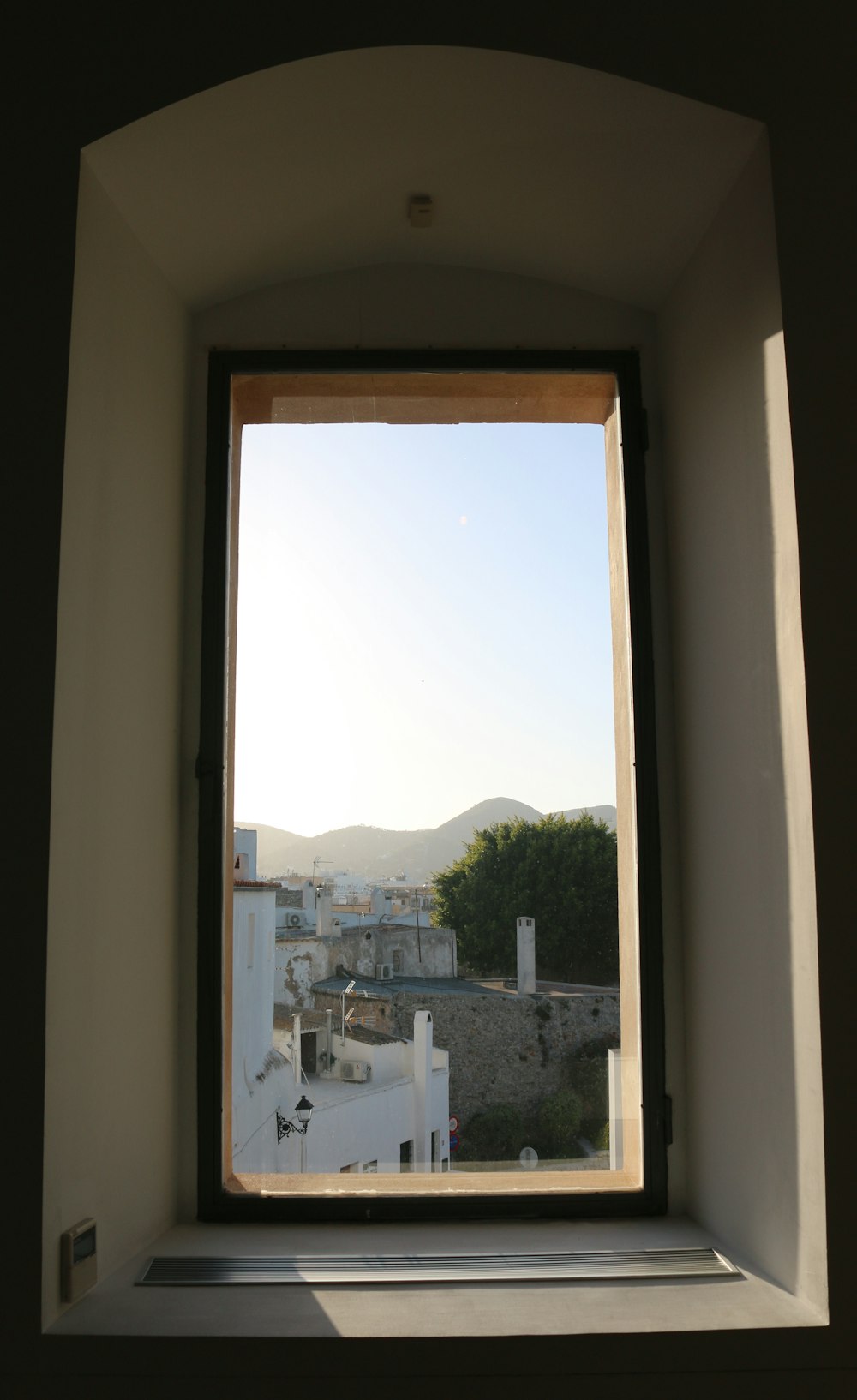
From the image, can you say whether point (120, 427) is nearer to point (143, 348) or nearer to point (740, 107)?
point (143, 348)

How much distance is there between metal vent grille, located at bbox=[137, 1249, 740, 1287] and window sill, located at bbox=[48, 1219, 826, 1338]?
2cm

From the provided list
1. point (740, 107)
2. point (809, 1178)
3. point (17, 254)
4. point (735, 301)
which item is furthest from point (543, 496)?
point (809, 1178)

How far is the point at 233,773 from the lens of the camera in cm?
222

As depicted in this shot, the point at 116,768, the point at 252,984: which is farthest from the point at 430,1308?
the point at 116,768

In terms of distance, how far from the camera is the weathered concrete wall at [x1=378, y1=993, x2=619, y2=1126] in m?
2.12

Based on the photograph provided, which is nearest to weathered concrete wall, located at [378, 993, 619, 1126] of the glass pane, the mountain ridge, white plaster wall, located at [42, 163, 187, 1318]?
the glass pane

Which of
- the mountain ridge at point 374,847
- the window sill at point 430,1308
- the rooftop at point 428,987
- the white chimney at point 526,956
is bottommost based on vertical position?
the window sill at point 430,1308

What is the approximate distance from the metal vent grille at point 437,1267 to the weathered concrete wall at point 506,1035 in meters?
0.33

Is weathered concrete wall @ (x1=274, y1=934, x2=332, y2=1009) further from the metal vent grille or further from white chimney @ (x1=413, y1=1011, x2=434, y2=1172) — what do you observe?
the metal vent grille

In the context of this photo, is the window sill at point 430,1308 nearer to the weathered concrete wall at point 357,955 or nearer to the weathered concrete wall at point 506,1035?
the weathered concrete wall at point 506,1035

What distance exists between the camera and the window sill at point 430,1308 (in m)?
1.57

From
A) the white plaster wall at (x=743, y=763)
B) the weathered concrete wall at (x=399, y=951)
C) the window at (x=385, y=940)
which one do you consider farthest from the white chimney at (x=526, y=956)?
the white plaster wall at (x=743, y=763)

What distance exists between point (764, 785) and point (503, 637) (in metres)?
0.73

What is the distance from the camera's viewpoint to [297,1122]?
6.93 feet
